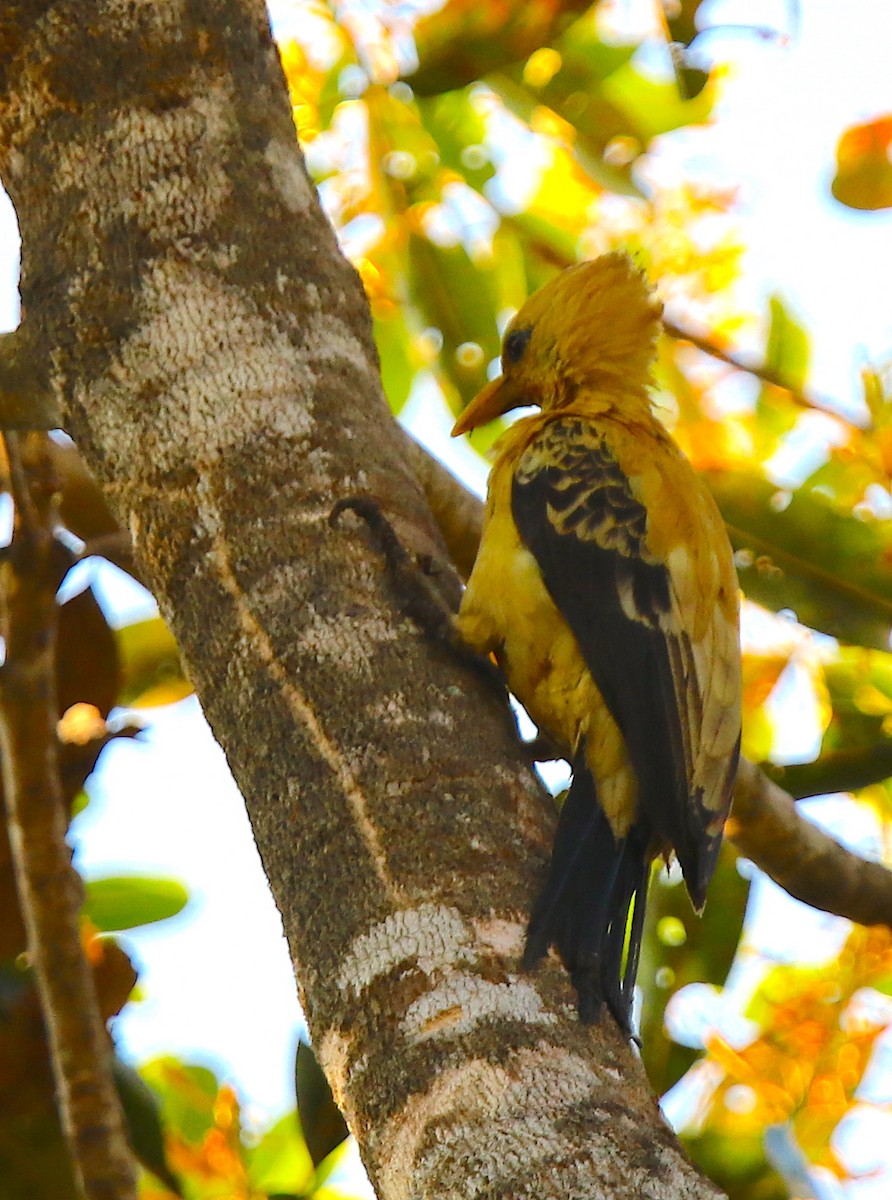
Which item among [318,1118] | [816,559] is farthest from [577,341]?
[318,1118]

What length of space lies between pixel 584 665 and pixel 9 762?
1116 mm

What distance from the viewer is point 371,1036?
1.50 metres

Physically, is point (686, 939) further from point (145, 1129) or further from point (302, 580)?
point (302, 580)

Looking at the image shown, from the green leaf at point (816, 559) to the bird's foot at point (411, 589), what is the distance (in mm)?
1369

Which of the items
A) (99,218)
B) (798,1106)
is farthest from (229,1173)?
(99,218)

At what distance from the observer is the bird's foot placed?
1.98m

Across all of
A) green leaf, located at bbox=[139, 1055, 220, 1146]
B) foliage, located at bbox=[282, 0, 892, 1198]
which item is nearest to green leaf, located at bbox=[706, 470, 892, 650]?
foliage, located at bbox=[282, 0, 892, 1198]

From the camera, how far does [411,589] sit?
200cm

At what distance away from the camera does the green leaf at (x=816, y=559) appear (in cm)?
322

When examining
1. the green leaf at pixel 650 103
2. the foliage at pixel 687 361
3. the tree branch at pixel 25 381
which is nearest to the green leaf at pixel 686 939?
the foliage at pixel 687 361

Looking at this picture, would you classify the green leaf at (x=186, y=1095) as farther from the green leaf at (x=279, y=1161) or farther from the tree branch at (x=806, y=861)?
the tree branch at (x=806, y=861)

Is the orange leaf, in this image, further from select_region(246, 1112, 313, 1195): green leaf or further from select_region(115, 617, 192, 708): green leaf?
select_region(246, 1112, 313, 1195): green leaf

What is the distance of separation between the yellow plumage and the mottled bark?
1.09ft

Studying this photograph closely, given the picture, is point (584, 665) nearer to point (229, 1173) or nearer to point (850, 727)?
point (850, 727)
